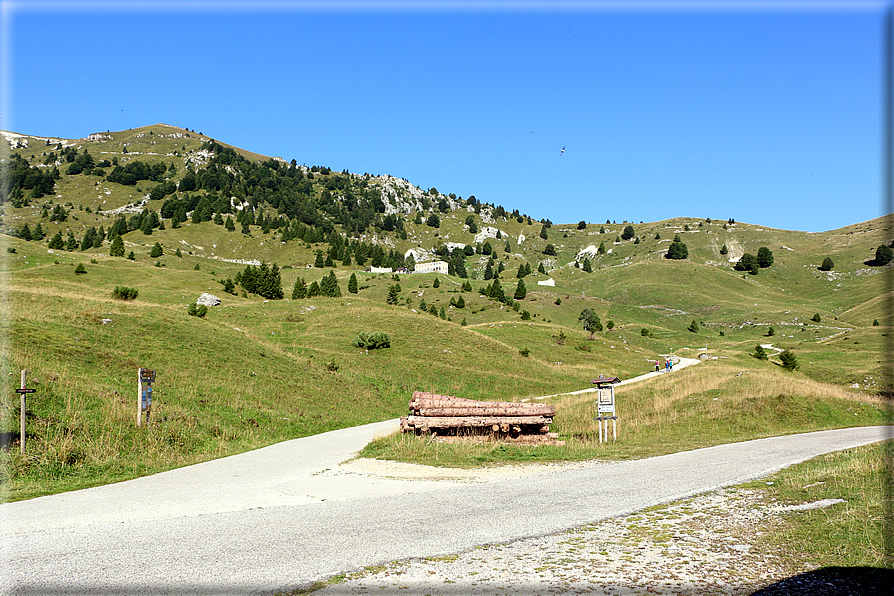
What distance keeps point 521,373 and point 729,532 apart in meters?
42.4

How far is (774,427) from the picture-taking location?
2362 cm

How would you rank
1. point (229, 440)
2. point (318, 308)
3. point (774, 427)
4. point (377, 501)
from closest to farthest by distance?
point (377, 501) → point (229, 440) → point (774, 427) → point (318, 308)

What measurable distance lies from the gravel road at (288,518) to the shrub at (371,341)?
32.6 meters

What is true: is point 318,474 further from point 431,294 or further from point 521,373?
point 431,294

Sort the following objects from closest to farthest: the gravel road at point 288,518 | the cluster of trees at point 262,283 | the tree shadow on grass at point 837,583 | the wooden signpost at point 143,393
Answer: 1. the tree shadow on grass at point 837,583
2. the gravel road at point 288,518
3. the wooden signpost at point 143,393
4. the cluster of trees at point 262,283

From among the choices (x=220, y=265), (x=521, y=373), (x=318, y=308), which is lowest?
(x=521, y=373)

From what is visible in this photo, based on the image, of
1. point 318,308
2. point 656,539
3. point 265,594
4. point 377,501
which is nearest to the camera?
point 265,594

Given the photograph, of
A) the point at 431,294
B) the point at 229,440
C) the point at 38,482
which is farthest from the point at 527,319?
the point at 38,482

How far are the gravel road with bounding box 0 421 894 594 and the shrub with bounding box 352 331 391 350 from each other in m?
32.6

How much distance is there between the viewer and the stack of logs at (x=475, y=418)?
18.8 m

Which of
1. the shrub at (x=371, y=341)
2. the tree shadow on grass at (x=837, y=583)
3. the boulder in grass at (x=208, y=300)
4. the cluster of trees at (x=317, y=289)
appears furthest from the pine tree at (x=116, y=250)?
the tree shadow on grass at (x=837, y=583)

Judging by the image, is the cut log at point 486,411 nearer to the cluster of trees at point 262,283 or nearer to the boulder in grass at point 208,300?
the boulder in grass at point 208,300

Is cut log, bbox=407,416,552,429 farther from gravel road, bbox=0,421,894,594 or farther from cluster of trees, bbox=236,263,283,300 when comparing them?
cluster of trees, bbox=236,263,283,300

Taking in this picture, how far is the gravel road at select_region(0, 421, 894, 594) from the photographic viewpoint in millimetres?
6117
